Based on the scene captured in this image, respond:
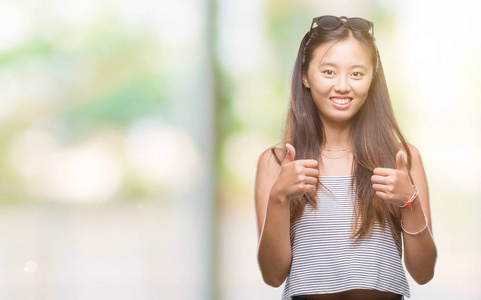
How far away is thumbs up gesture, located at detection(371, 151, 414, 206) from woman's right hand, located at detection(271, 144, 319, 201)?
0.11 meters

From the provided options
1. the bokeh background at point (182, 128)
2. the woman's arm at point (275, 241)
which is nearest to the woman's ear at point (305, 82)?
the woman's arm at point (275, 241)

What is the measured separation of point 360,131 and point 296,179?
240 millimetres

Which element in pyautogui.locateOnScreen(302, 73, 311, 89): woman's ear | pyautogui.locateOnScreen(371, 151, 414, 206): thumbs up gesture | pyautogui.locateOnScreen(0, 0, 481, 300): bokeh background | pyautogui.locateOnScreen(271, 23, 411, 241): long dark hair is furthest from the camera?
pyautogui.locateOnScreen(0, 0, 481, 300): bokeh background

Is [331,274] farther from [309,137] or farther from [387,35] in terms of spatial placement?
[387,35]

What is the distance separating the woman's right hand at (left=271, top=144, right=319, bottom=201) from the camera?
1.32 metres

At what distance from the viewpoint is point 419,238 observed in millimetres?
1371

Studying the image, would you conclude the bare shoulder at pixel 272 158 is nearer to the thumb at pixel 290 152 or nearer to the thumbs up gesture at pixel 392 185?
the thumb at pixel 290 152

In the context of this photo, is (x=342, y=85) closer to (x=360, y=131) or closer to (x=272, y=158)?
(x=360, y=131)

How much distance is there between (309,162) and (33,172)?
1.22 metres

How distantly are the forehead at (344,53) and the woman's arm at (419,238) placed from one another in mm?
233

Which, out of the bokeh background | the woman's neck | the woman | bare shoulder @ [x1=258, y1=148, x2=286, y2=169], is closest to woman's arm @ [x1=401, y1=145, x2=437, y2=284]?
the woman

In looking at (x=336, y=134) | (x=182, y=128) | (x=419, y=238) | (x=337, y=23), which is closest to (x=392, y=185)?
(x=419, y=238)

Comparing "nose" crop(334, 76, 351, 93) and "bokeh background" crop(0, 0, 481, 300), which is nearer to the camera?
"nose" crop(334, 76, 351, 93)

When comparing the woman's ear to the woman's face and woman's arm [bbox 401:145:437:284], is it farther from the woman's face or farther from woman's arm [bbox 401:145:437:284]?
woman's arm [bbox 401:145:437:284]
